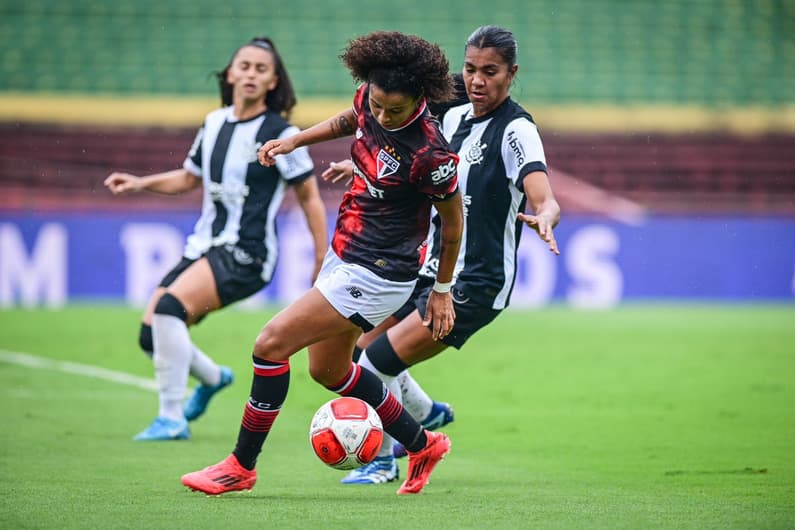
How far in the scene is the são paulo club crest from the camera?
209 inches

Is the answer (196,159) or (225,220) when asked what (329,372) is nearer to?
(225,220)

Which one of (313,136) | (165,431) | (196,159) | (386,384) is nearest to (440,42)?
(196,159)

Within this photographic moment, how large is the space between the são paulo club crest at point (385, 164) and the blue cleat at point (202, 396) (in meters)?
3.16

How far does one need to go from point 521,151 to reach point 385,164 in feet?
2.72

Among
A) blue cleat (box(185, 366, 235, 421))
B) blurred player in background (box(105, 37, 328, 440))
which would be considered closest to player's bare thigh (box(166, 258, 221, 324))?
blurred player in background (box(105, 37, 328, 440))

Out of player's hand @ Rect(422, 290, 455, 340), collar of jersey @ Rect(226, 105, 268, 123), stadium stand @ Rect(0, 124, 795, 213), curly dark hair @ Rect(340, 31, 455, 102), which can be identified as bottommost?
stadium stand @ Rect(0, 124, 795, 213)

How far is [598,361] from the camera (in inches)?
491

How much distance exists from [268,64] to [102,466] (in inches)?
114

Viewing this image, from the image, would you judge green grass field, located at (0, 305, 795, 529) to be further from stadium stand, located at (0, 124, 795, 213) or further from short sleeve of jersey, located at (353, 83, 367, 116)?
stadium stand, located at (0, 124, 795, 213)

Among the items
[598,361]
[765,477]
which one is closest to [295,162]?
[765,477]

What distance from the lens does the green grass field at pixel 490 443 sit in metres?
5.09

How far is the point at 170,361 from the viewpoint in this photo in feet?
25.1

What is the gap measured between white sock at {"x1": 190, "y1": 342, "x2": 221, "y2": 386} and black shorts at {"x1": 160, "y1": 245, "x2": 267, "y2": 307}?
0.40m

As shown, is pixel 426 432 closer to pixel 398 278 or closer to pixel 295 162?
pixel 398 278
